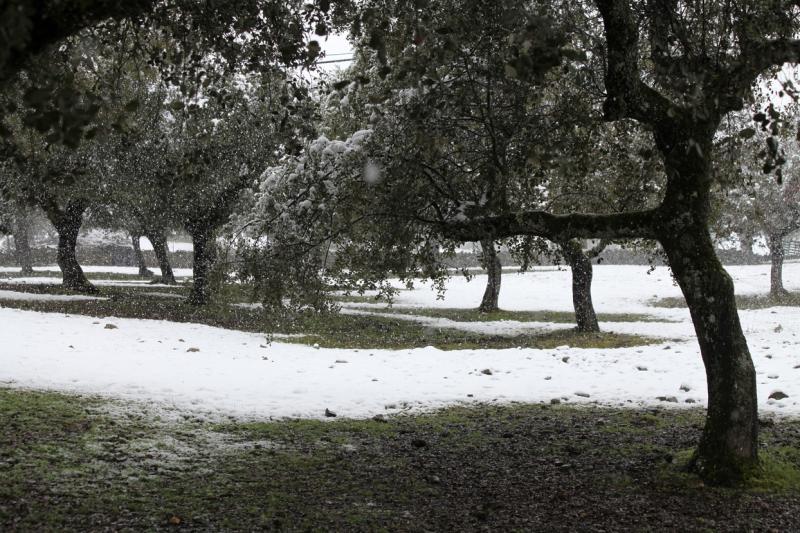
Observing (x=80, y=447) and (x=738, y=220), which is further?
(x=738, y=220)

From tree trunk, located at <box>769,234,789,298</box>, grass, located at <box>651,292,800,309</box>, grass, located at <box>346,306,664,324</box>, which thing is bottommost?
grass, located at <box>346,306,664,324</box>

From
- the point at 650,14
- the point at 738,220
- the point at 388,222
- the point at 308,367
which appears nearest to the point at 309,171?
the point at 388,222

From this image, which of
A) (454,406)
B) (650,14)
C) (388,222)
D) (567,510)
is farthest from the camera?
(454,406)

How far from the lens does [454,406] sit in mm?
10891

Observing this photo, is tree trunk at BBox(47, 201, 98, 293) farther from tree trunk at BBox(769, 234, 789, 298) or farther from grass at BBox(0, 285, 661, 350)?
tree trunk at BBox(769, 234, 789, 298)

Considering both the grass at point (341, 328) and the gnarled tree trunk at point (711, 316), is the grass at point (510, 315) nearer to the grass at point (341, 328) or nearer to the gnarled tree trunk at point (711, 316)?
the grass at point (341, 328)

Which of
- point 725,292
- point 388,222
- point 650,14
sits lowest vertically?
point 725,292

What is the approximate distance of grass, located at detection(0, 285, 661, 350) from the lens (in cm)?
2031

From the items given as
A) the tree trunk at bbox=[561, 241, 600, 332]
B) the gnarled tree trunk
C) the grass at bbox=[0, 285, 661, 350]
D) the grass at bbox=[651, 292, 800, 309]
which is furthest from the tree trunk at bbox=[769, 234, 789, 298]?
the gnarled tree trunk

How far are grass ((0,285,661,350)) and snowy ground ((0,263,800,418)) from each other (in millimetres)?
3414

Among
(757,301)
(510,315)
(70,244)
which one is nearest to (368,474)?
(510,315)

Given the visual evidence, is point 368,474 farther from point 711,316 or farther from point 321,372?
point 321,372

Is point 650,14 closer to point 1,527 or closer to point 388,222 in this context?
point 388,222

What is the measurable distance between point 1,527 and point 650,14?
26.7 ft
